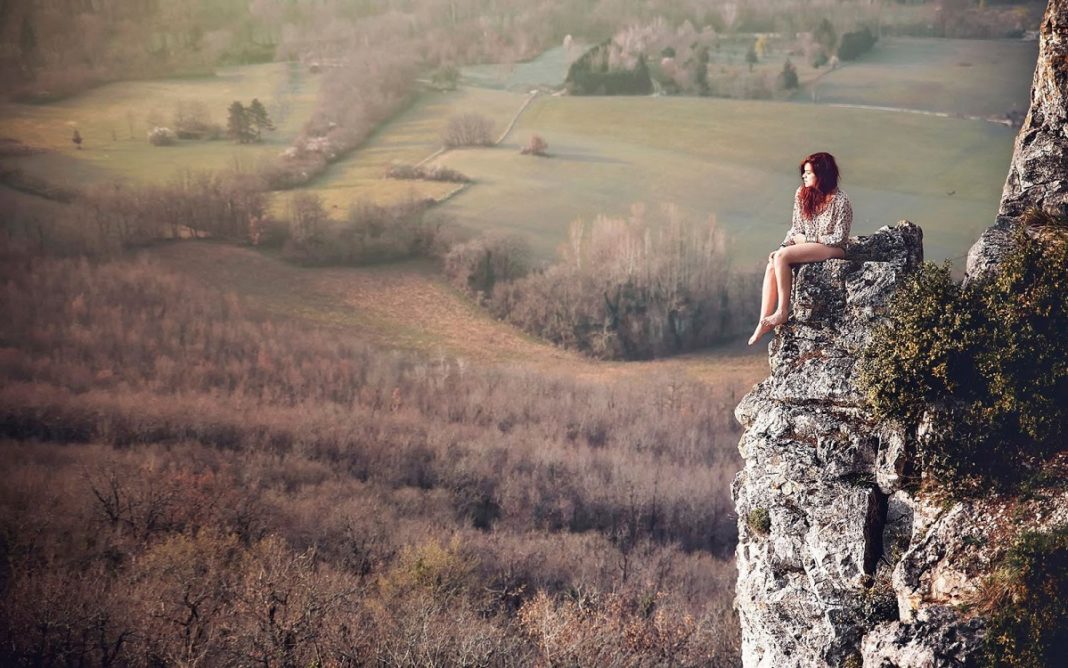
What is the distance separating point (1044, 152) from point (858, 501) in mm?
7874

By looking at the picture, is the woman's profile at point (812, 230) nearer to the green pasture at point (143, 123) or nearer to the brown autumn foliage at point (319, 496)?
the brown autumn foliage at point (319, 496)

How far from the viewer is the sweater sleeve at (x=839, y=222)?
21750 millimetres

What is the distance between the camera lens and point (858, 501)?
21.4 metres

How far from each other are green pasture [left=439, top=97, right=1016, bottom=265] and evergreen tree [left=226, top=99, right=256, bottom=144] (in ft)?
43.2

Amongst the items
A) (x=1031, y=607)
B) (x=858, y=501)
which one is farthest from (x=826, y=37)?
(x=1031, y=607)

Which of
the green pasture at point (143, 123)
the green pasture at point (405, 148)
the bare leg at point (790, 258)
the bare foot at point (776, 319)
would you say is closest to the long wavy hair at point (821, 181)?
the bare leg at point (790, 258)

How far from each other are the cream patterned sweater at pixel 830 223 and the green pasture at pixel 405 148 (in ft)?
168

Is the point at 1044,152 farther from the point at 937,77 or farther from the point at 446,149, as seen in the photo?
the point at 937,77

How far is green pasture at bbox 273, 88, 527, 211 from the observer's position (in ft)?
236

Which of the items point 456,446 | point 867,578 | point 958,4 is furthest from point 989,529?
point 958,4

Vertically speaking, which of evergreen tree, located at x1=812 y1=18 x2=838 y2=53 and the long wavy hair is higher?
evergreen tree, located at x1=812 y1=18 x2=838 y2=53

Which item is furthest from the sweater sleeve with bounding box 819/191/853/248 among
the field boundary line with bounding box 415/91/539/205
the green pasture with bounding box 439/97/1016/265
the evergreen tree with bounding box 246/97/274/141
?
the evergreen tree with bounding box 246/97/274/141

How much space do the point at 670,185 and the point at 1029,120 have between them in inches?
2081

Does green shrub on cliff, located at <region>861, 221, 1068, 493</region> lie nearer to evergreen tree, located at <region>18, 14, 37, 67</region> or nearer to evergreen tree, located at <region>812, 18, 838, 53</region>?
evergreen tree, located at <region>18, 14, 37, 67</region>
